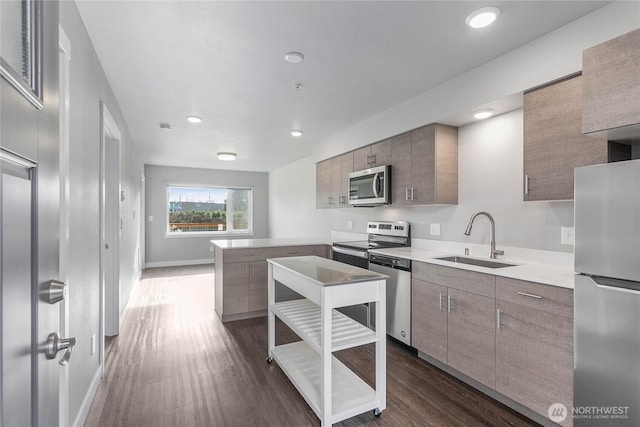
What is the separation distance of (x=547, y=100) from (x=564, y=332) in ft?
4.71

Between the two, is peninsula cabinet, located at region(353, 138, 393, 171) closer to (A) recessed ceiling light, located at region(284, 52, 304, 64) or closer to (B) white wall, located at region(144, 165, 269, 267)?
(A) recessed ceiling light, located at region(284, 52, 304, 64)

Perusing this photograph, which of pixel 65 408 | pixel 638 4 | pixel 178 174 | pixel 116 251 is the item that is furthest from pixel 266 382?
pixel 178 174

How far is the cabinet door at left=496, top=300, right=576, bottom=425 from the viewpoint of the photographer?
1.69 meters

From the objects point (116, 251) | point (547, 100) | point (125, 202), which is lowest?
point (116, 251)

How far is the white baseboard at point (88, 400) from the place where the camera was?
5.87 feet

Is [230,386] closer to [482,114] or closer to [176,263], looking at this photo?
[482,114]

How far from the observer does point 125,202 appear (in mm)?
3857

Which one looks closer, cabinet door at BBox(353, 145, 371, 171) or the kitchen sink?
the kitchen sink

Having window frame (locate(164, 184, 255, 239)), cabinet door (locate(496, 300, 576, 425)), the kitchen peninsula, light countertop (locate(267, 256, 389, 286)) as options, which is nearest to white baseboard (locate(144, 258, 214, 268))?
window frame (locate(164, 184, 255, 239))

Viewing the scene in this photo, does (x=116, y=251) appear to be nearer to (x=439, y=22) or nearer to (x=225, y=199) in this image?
(x=439, y=22)

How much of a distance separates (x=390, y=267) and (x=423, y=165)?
104 centimetres

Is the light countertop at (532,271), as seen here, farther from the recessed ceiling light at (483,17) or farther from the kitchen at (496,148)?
the recessed ceiling light at (483,17)

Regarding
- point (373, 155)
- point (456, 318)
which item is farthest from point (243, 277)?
point (456, 318)

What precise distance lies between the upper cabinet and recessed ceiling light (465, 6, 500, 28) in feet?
1.70
